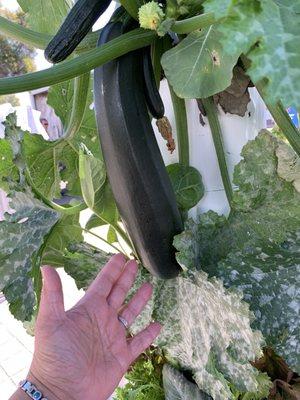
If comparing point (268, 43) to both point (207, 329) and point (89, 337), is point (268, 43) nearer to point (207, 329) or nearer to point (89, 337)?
point (207, 329)

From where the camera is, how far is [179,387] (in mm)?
993

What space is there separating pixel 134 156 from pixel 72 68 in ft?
0.47

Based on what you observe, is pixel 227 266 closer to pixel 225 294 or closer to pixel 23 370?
pixel 225 294

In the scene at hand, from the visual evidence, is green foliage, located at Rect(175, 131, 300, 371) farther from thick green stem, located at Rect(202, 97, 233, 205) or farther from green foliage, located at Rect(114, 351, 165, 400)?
green foliage, located at Rect(114, 351, 165, 400)

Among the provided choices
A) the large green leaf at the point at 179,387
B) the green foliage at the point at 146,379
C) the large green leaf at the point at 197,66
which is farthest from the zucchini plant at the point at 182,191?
the green foliage at the point at 146,379

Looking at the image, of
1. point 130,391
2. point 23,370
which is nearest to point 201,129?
point 130,391

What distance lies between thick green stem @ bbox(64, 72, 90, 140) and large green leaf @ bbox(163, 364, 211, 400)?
50 cm

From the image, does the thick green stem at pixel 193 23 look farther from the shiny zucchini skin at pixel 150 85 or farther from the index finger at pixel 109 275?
the index finger at pixel 109 275

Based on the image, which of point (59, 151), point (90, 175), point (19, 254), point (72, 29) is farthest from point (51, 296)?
point (72, 29)

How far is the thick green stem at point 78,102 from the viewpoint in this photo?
2.61 ft

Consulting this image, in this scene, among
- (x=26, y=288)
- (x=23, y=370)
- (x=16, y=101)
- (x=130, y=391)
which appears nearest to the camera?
(x=26, y=288)

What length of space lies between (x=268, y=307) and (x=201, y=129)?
1.03 ft

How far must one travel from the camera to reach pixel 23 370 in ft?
9.10

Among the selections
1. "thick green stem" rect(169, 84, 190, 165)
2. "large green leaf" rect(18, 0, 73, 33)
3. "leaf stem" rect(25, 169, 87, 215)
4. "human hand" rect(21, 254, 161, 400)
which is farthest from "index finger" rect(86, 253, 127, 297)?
"large green leaf" rect(18, 0, 73, 33)
